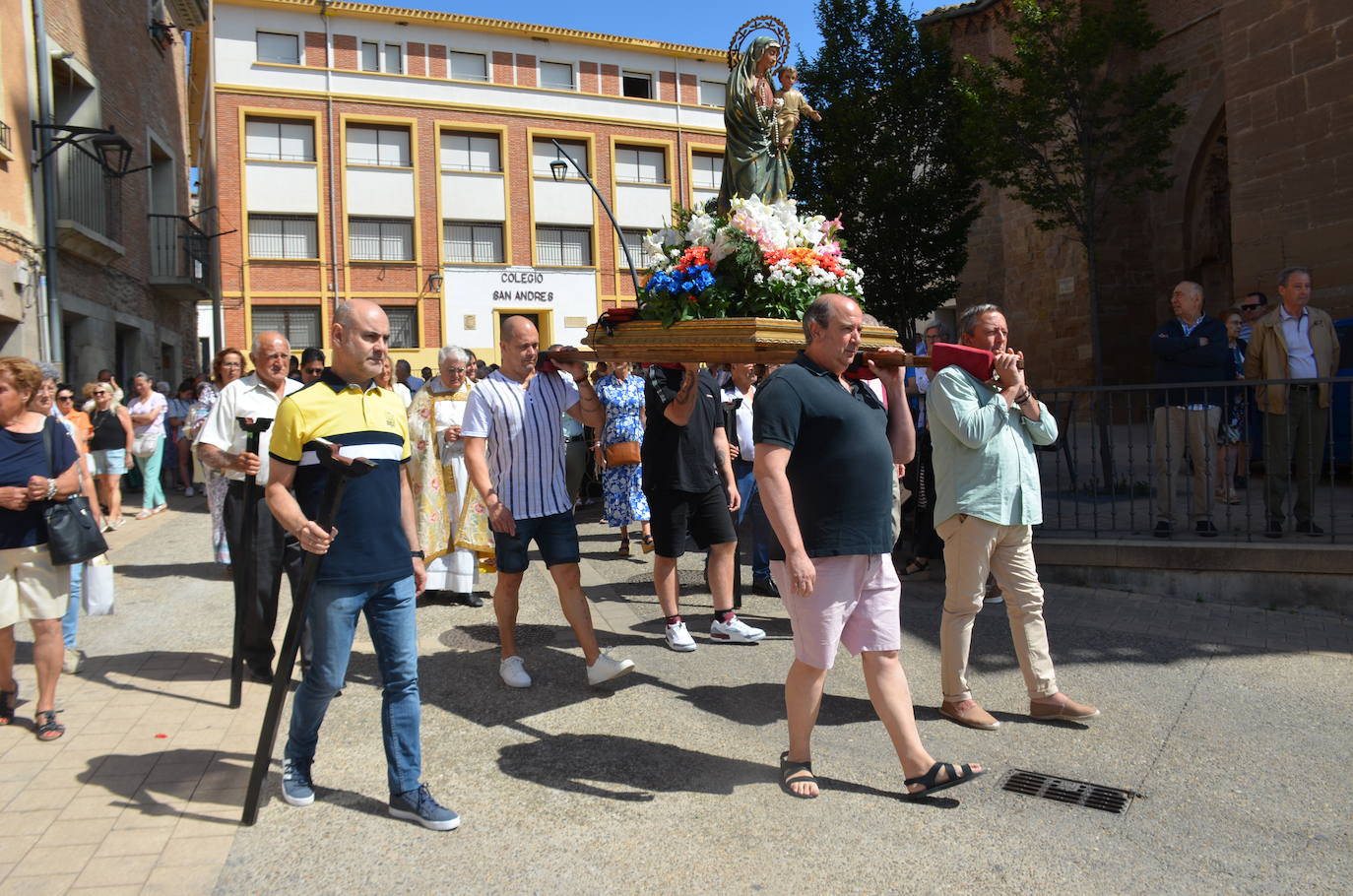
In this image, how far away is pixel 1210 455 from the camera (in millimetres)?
7785

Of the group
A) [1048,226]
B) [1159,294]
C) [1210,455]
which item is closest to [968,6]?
[1159,294]

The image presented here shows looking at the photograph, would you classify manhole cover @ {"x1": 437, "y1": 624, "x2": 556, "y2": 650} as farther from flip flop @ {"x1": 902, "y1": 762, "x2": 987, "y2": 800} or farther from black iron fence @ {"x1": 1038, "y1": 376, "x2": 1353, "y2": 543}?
black iron fence @ {"x1": 1038, "y1": 376, "x2": 1353, "y2": 543}

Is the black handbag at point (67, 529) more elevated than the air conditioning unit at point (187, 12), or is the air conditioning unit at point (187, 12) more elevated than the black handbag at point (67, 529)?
the air conditioning unit at point (187, 12)

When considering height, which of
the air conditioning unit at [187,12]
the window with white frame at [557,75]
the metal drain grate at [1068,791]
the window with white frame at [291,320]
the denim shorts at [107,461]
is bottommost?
the metal drain grate at [1068,791]

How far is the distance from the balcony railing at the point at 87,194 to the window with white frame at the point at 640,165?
24.0 meters

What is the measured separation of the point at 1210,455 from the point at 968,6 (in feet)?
58.7

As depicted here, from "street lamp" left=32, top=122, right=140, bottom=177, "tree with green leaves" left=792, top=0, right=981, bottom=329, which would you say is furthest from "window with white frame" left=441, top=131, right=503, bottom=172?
"street lamp" left=32, top=122, right=140, bottom=177

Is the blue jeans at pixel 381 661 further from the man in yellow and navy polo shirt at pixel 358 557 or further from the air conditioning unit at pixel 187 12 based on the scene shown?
the air conditioning unit at pixel 187 12

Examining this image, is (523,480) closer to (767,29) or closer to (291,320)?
(767,29)

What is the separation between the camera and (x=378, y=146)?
3719 cm

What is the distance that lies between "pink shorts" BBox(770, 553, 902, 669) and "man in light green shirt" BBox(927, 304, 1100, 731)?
0.85 metres

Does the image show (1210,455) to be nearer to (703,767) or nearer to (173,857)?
(703,767)

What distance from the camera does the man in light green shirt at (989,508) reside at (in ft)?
15.9

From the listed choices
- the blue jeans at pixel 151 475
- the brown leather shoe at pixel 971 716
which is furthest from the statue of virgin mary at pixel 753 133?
the blue jeans at pixel 151 475
